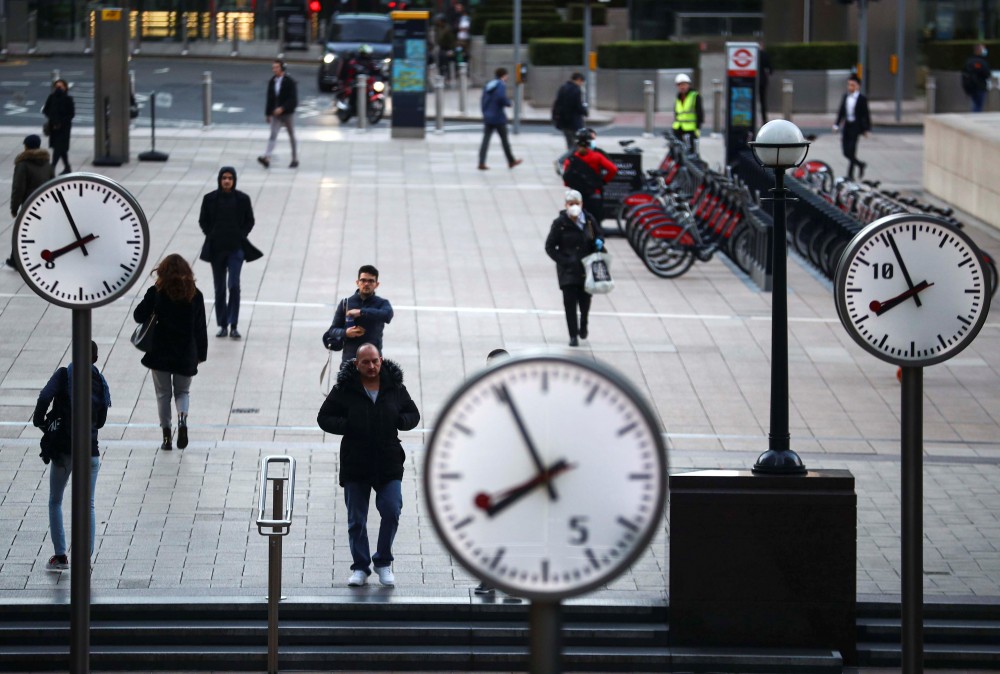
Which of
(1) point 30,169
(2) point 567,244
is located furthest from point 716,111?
(2) point 567,244

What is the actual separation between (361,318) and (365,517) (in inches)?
106

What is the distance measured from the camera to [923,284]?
6.59 metres

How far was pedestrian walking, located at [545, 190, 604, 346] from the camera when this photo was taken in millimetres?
15656

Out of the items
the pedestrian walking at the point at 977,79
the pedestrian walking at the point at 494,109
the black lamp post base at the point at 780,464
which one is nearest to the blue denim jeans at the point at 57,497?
the black lamp post base at the point at 780,464

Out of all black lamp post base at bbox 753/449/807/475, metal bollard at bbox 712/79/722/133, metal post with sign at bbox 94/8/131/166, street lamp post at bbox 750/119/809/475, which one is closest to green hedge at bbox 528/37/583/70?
metal bollard at bbox 712/79/722/133

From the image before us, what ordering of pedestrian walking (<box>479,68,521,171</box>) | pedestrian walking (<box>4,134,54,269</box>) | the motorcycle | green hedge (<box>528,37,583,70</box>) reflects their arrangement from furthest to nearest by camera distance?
green hedge (<box>528,37,583,70</box>) < the motorcycle < pedestrian walking (<box>479,68,521,171</box>) < pedestrian walking (<box>4,134,54,269</box>)

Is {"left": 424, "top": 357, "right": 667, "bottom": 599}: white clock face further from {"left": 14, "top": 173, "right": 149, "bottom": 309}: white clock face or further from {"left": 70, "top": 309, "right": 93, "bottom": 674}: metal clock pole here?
{"left": 14, "top": 173, "right": 149, "bottom": 309}: white clock face

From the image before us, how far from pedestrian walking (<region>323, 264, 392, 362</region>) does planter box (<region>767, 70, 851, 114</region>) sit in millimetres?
28569

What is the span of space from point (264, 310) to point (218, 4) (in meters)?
38.8

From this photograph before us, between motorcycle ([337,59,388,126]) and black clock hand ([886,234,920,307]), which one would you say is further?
motorcycle ([337,59,388,126])

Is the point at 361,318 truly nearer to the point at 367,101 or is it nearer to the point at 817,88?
the point at 367,101

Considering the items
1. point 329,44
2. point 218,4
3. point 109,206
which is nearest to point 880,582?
point 109,206

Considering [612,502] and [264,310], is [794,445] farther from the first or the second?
[612,502]

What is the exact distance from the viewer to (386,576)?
9852 mm
